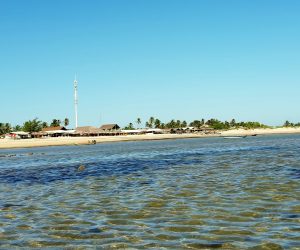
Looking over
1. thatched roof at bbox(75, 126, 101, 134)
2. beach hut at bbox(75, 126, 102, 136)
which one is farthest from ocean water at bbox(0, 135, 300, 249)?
thatched roof at bbox(75, 126, 101, 134)

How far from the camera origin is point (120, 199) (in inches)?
627

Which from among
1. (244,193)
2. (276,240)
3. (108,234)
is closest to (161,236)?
(108,234)

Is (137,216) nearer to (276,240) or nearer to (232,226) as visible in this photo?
(232,226)

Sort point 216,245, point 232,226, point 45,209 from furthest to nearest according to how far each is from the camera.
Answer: point 45,209, point 232,226, point 216,245

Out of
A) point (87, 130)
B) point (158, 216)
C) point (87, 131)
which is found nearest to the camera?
point (158, 216)

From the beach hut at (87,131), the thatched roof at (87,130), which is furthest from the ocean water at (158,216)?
the thatched roof at (87,130)

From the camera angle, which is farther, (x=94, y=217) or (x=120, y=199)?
(x=120, y=199)

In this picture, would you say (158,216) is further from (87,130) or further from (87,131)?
(87,130)

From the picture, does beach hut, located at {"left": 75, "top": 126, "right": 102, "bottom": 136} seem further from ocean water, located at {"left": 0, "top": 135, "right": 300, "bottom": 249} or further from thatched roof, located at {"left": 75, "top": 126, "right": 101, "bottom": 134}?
ocean water, located at {"left": 0, "top": 135, "right": 300, "bottom": 249}

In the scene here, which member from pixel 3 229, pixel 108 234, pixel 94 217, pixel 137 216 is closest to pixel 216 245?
pixel 108 234

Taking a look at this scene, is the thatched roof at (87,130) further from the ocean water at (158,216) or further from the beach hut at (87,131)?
the ocean water at (158,216)

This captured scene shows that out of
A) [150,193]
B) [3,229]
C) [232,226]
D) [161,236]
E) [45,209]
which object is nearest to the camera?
[161,236]

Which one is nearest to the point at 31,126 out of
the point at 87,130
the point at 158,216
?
the point at 87,130

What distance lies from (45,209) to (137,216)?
407 cm
